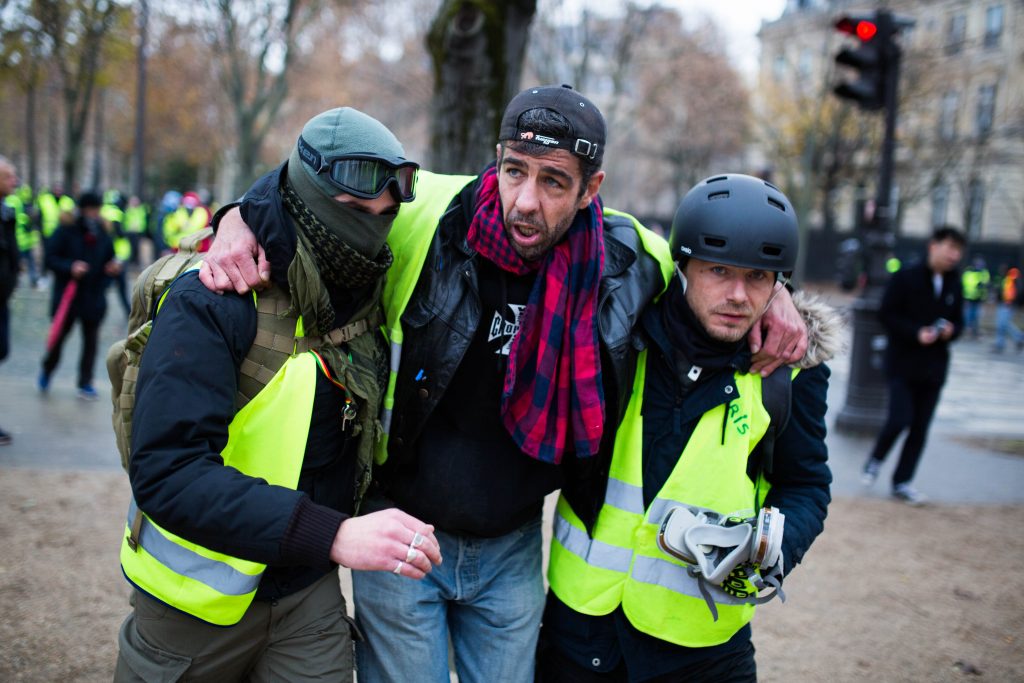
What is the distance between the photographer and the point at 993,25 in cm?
3872

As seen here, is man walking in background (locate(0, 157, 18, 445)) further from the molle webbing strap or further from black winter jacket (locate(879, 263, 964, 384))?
black winter jacket (locate(879, 263, 964, 384))

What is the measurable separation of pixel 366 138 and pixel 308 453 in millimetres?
876

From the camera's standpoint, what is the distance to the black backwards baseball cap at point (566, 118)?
96.8 inches

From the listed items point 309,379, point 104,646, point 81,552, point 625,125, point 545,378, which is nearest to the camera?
point 309,379

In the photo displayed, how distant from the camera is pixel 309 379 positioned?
2242mm

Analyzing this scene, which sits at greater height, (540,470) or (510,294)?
Answer: (510,294)

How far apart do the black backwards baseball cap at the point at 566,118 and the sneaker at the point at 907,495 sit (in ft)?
18.8

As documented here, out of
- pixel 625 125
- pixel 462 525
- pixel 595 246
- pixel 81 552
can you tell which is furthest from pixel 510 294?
pixel 625 125

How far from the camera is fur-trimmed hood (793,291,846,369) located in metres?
2.66

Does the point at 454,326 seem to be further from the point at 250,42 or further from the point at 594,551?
the point at 250,42

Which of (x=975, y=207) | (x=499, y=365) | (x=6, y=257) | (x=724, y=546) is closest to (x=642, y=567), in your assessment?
(x=724, y=546)

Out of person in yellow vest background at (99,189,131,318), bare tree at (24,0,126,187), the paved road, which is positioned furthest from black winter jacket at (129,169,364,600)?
bare tree at (24,0,126,187)

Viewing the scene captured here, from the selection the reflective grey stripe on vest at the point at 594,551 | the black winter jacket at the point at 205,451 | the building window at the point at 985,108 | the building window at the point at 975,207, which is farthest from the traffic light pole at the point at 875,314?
the building window at the point at 975,207

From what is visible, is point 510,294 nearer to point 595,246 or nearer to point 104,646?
point 595,246
